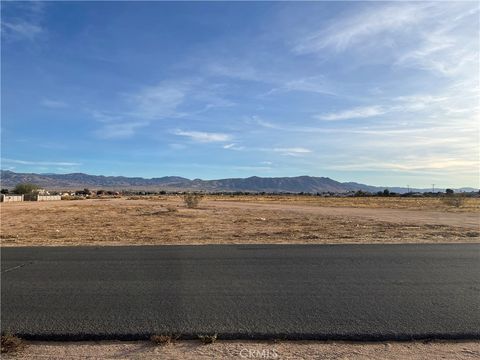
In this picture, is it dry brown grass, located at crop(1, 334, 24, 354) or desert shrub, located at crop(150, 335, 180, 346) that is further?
desert shrub, located at crop(150, 335, 180, 346)

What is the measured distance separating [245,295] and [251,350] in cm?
225

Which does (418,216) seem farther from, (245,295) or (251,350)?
(251,350)

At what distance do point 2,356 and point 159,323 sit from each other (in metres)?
1.86

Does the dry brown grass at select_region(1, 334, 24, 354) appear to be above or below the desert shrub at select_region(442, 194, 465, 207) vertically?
below

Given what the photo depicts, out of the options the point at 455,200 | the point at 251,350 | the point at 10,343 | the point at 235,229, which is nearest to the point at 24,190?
the point at 455,200

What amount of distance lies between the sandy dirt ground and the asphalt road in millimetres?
218

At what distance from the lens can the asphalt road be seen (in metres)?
5.90

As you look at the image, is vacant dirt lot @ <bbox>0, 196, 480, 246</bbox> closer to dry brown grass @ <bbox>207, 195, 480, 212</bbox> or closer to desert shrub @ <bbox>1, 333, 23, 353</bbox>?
desert shrub @ <bbox>1, 333, 23, 353</bbox>

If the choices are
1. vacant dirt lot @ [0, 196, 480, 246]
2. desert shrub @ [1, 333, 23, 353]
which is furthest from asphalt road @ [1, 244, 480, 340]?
vacant dirt lot @ [0, 196, 480, 246]

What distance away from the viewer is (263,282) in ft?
27.9

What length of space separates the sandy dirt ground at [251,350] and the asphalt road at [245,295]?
218 mm

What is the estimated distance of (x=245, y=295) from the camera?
753cm

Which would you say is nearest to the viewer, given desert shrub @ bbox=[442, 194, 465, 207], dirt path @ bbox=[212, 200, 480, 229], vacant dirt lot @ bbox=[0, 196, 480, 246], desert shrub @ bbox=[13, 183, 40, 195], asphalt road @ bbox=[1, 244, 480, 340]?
asphalt road @ bbox=[1, 244, 480, 340]

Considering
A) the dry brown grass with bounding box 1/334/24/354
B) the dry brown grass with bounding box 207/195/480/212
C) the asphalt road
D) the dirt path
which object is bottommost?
the dry brown grass with bounding box 1/334/24/354
